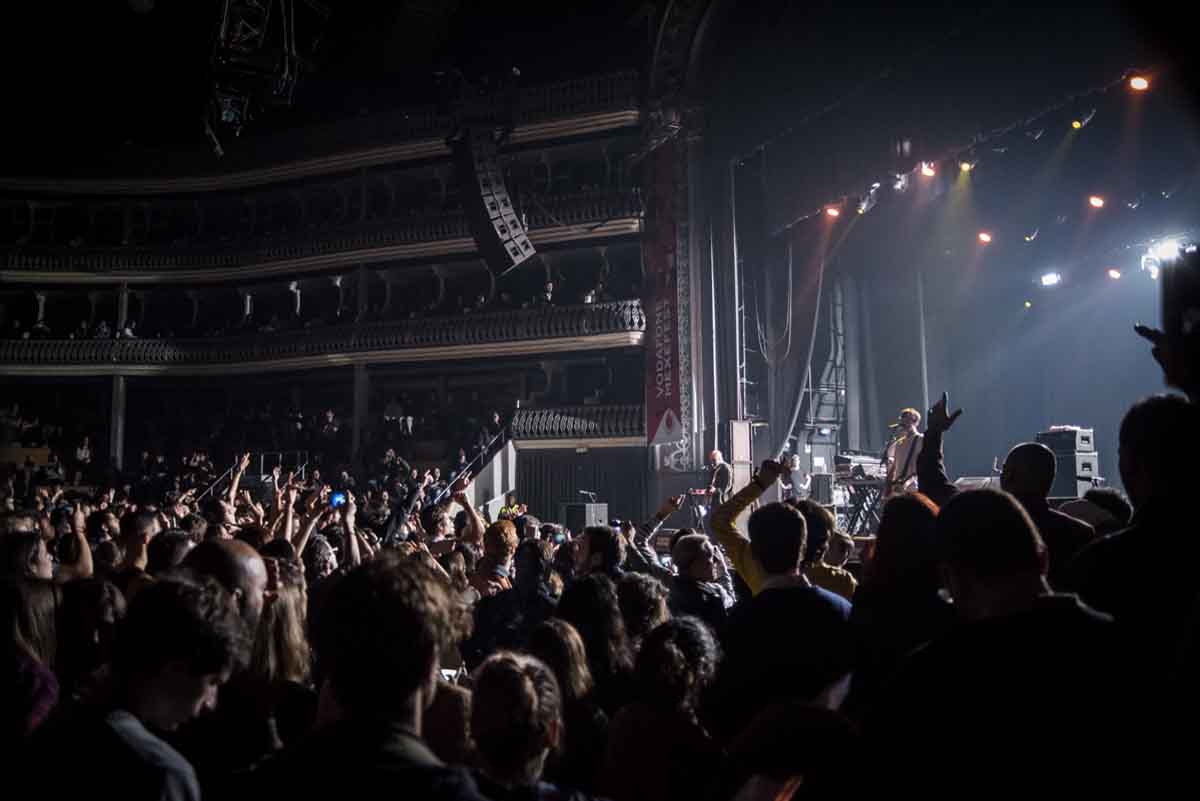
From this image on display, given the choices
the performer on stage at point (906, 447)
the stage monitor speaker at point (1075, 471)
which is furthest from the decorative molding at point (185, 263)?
the performer on stage at point (906, 447)

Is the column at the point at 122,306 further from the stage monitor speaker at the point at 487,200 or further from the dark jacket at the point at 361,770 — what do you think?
the dark jacket at the point at 361,770

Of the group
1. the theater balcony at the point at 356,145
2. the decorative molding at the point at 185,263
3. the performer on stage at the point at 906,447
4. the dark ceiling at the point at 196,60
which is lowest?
the performer on stage at the point at 906,447

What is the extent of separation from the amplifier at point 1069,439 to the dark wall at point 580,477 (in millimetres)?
10796

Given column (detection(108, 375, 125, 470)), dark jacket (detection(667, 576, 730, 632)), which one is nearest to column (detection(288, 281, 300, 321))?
column (detection(108, 375, 125, 470))

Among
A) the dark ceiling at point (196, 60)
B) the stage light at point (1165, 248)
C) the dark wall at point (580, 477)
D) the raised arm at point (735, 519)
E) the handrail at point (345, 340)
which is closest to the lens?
the raised arm at point (735, 519)

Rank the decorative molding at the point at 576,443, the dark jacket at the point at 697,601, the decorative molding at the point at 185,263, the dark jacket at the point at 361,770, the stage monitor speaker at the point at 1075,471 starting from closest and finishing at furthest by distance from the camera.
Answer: the dark jacket at the point at 361,770
the dark jacket at the point at 697,601
the stage monitor speaker at the point at 1075,471
the decorative molding at the point at 576,443
the decorative molding at the point at 185,263

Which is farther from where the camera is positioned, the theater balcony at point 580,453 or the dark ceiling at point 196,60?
the dark ceiling at point 196,60

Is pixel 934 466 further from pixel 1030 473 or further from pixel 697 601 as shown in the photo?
pixel 697 601

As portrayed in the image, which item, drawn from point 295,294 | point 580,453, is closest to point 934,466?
point 580,453

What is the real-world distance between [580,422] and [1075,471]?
40.4ft

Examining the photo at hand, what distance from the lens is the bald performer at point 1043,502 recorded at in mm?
3932

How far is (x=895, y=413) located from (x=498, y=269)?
10.7m

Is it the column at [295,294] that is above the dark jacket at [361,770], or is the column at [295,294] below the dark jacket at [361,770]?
above

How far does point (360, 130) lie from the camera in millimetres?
27781
